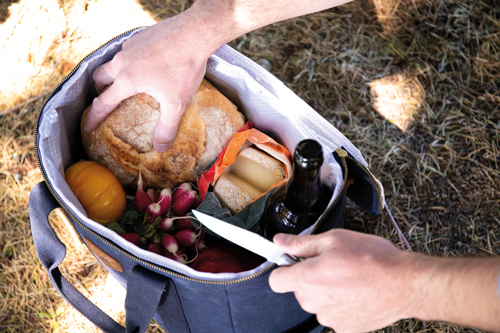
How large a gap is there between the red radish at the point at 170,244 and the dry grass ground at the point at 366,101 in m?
0.51

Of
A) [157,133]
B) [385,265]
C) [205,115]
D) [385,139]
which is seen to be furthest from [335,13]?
[385,265]

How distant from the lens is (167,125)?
1.16 m

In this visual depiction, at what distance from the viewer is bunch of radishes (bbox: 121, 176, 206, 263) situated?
1.17 m

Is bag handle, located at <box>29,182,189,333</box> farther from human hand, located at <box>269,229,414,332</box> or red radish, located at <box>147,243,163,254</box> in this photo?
human hand, located at <box>269,229,414,332</box>

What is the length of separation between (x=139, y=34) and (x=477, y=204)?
1.45 metres

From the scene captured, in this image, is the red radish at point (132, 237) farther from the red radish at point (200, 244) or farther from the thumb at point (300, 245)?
the thumb at point (300, 245)

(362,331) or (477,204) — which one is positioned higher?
(362,331)

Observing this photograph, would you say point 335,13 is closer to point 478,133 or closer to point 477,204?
point 478,133

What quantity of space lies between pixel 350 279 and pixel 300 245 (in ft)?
0.41

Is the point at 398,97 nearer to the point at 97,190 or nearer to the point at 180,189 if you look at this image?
the point at 180,189

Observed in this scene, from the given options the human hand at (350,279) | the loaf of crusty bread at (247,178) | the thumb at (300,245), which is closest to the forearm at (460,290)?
the human hand at (350,279)

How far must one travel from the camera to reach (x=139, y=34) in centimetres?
118

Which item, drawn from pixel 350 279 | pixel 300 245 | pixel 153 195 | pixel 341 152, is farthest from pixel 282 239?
pixel 153 195

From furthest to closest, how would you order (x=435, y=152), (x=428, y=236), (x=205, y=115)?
(x=435, y=152) < (x=428, y=236) < (x=205, y=115)
